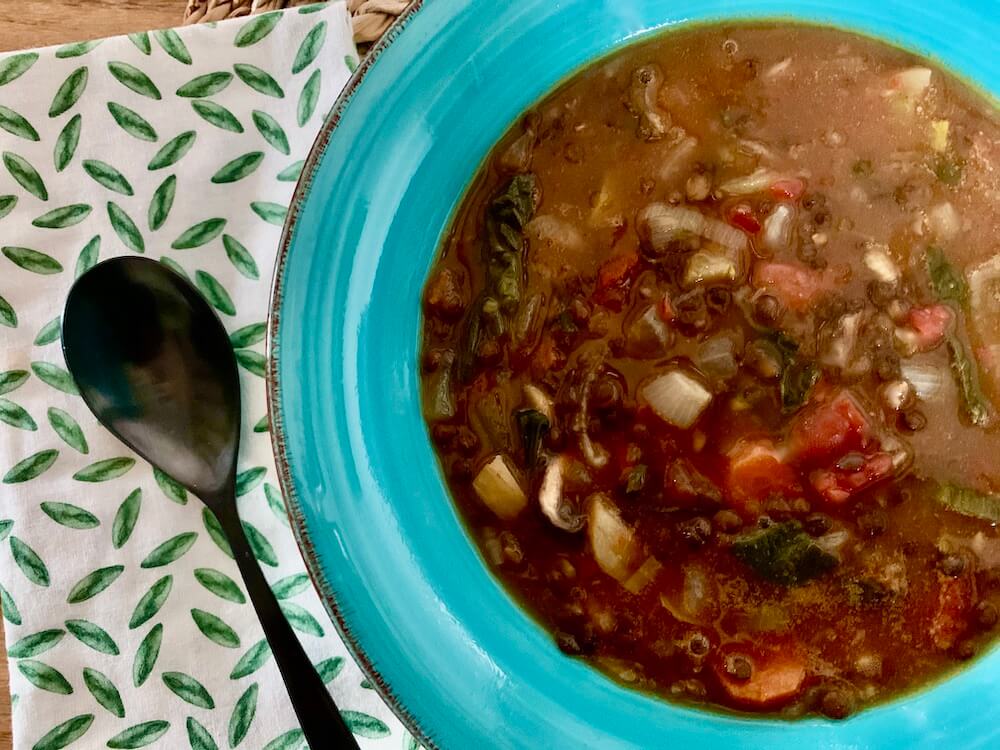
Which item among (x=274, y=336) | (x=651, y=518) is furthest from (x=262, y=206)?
(x=651, y=518)

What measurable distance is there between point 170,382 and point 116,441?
238 mm

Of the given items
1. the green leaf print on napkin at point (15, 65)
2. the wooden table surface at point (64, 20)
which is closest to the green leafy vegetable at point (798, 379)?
the wooden table surface at point (64, 20)

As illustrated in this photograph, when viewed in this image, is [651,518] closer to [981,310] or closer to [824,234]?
[824,234]

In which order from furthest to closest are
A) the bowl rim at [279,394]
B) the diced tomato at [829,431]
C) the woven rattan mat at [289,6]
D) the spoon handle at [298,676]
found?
the woven rattan mat at [289,6], the diced tomato at [829,431], the spoon handle at [298,676], the bowl rim at [279,394]

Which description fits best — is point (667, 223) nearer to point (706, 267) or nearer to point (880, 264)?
point (706, 267)

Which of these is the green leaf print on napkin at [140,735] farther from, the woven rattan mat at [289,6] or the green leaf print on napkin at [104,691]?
the woven rattan mat at [289,6]

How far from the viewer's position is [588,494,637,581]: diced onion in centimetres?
242

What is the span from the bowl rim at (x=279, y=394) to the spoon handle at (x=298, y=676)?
A: 257 mm

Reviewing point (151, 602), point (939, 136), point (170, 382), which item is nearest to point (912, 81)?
point (939, 136)

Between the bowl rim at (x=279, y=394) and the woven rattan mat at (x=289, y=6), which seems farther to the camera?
the woven rattan mat at (x=289, y=6)

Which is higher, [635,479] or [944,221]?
[944,221]

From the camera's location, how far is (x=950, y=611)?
2477 millimetres

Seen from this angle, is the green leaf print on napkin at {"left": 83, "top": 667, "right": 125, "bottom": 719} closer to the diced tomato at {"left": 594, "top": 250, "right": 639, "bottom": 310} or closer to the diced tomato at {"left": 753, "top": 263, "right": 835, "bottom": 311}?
the diced tomato at {"left": 594, "top": 250, "right": 639, "bottom": 310}

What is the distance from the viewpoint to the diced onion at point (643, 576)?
96.1 inches
